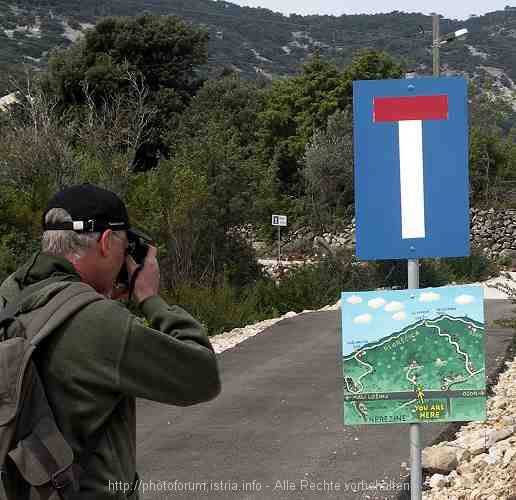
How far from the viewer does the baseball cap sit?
8.98 ft

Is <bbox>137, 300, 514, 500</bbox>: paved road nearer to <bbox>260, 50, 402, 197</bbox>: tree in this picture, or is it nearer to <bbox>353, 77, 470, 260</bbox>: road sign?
<bbox>353, 77, 470, 260</bbox>: road sign

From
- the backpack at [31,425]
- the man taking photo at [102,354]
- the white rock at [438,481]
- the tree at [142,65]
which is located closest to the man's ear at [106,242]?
the man taking photo at [102,354]

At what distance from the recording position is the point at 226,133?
70.4ft

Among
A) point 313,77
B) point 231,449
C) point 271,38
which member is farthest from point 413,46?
point 231,449

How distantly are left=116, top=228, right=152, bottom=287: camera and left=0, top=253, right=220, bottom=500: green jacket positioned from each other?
0.96 feet

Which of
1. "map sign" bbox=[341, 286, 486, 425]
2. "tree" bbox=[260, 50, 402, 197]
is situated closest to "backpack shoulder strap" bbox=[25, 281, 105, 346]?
"map sign" bbox=[341, 286, 486, 425]

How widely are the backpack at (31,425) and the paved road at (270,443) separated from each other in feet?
11.9

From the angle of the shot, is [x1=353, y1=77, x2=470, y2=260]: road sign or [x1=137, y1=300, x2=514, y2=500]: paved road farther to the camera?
[x1=137, y1=300, x2=514, y2=500]: paved road

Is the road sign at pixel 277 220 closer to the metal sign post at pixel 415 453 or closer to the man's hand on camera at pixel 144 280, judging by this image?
the metal sign post at pixel 415 453

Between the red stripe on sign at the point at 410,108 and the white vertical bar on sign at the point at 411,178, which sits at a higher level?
the red stripe on sign at the point at 410,108

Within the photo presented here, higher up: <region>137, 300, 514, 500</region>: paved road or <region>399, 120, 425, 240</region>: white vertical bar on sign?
<region>399, 120, 425, 240</region>: white vertical bar on sign

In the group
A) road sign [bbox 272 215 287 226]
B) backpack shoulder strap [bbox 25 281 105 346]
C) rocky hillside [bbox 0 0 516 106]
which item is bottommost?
road sign [bbox 272 215 287 226]

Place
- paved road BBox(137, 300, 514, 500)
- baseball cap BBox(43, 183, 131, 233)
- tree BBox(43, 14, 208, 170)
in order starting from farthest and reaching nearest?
tree BBox(43, 14, 208, 170) < paved road BBox(137, 300, 514, 500) < baseball cap BBox(43, 183, 131, 233)

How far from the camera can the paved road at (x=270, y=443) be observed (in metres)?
6.17
